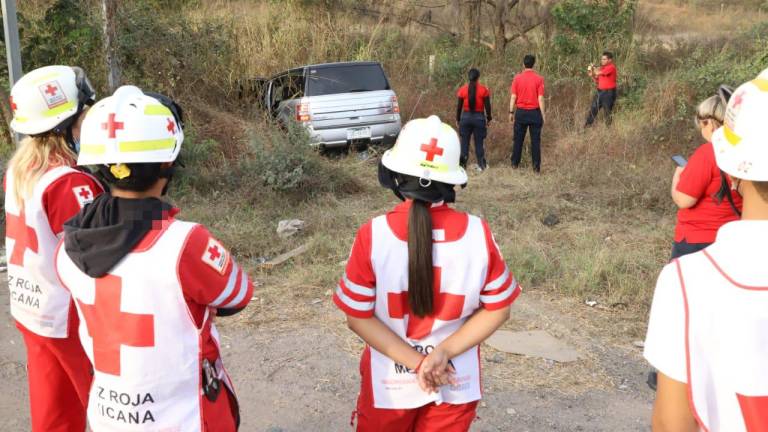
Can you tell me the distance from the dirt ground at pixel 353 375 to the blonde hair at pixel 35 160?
1796mm

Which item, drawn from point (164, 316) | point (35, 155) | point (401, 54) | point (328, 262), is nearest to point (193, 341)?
point (164, 316)

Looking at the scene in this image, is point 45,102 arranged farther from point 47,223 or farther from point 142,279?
point 142,279

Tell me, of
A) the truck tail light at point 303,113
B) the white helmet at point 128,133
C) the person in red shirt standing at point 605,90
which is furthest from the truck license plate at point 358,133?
the white helmet at point 128,133

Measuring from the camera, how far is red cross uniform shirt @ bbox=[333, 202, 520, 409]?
2.30 m

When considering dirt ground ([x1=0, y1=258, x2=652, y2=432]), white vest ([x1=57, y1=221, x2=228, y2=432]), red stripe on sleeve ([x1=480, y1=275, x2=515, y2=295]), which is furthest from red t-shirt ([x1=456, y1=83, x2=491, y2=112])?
white vest ([x1=57, y1=221, x2=228, y2=432])

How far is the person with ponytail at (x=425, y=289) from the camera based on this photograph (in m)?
2.29

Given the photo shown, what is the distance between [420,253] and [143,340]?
880 mm

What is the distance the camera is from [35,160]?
2.69 m

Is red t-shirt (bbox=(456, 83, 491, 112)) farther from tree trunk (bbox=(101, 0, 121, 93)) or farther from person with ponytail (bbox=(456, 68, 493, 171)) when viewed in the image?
tree trunk (bbox=(101, 0, 121, 93))

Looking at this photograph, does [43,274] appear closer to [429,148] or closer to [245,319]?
[429,148]

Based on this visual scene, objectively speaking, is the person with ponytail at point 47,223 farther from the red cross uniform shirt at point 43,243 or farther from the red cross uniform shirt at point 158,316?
the red cross uniform shirt at point 158,316

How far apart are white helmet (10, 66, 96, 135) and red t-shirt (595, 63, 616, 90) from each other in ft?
38.8

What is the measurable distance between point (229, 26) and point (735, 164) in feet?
47.2

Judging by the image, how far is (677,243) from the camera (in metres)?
3.98
